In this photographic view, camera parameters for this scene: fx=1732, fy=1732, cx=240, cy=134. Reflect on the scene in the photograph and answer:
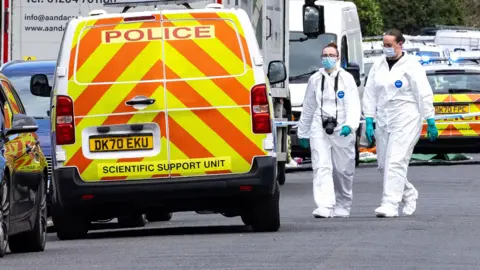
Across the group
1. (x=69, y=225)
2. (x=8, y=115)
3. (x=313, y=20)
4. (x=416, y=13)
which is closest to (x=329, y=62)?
(x=69, y=225)

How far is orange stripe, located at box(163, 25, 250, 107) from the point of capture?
14320 mm

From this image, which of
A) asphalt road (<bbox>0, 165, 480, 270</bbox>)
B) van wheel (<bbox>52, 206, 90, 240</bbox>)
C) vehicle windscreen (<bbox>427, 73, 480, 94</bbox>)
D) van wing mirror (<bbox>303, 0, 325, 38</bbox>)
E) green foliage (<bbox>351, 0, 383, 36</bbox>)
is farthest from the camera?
green foliage (<bbox>351, 0, 383, 36</bbox>)

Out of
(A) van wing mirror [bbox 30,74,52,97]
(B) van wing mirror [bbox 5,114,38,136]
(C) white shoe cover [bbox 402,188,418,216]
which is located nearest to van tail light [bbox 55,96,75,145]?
(B) van wing mirror [bbox 5,114,38,136]

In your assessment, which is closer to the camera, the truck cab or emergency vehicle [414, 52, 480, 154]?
emergency vehicle [414, 52, 480, 154]

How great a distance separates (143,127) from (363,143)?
67.6 ft

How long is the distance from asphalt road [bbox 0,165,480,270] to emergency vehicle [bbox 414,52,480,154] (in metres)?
9.11

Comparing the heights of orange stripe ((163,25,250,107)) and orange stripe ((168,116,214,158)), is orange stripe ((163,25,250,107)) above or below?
above

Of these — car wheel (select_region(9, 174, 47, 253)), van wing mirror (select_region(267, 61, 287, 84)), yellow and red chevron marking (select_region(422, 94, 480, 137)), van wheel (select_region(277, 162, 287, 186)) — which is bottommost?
van wheel (select_region(277, 162, 287, 186))

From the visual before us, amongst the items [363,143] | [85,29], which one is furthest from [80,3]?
[363,143]

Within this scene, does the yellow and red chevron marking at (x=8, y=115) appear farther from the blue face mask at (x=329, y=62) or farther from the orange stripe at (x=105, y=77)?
the blue face mask at (x=329, y=62)

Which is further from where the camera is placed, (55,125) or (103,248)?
(55,125)

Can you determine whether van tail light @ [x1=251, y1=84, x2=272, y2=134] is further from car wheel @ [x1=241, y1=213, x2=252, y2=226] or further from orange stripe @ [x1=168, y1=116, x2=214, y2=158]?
car wheel @ [x1=241, y1=213, x2=252, y2=226]

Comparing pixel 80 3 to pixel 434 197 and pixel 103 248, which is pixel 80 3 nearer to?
pixel 434 197

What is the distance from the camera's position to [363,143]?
114 feet
